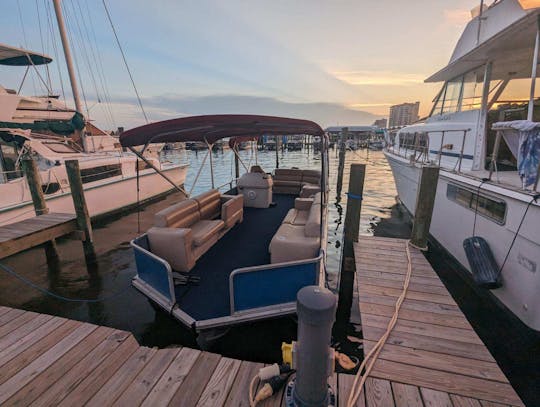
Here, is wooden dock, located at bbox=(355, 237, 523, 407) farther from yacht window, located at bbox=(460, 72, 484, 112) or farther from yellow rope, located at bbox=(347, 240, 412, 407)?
yacht window, located at bbox=(460, 72, 484, 112)

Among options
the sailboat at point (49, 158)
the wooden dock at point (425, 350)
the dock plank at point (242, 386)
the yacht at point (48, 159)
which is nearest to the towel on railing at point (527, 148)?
the wooden dock at point (425, 350)

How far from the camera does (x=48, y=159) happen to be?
1072 cm

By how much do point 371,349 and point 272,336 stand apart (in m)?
2.20

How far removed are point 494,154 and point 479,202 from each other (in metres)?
1.11

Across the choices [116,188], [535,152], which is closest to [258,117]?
[535,152]

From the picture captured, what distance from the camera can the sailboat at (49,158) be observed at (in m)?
9.45

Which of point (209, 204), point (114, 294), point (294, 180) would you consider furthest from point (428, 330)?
point (294, 180)

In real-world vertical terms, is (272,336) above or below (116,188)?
below

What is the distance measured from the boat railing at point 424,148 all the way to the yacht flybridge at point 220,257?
4.82m

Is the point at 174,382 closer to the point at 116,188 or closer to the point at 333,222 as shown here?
the point at 333,222

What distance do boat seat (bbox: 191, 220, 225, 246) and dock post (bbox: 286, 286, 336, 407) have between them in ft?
11.6

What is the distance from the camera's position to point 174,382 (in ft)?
8.74

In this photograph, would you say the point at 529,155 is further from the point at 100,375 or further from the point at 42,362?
the point at 42,362

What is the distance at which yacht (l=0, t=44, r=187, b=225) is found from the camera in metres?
9.44
